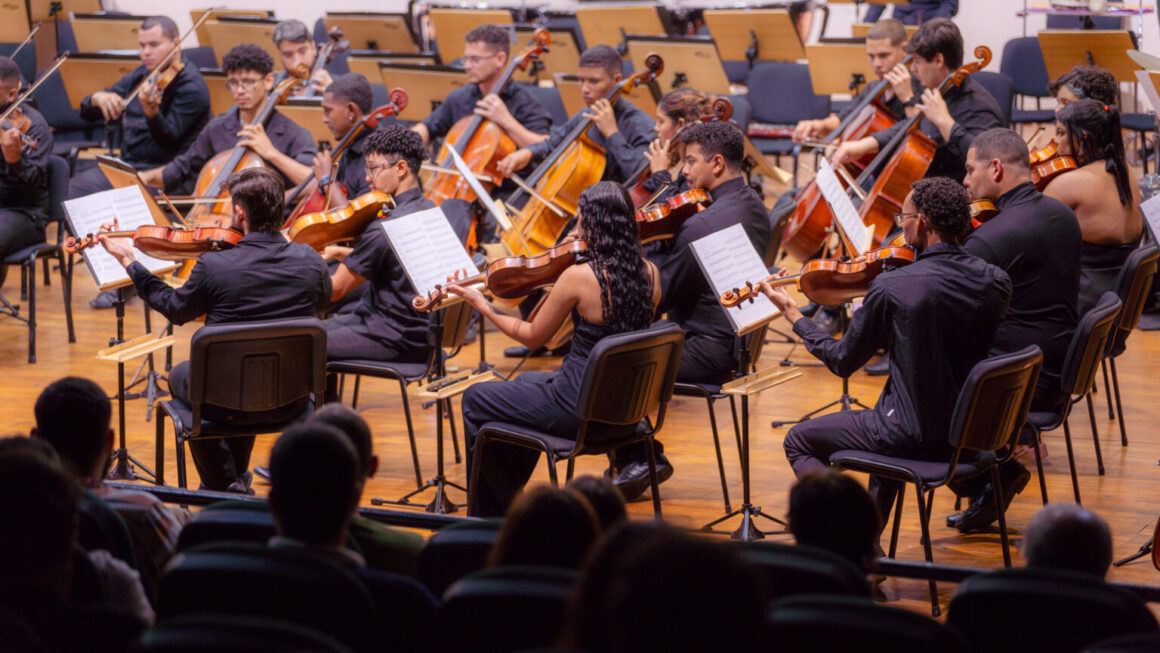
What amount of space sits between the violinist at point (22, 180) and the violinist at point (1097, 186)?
4679 mm

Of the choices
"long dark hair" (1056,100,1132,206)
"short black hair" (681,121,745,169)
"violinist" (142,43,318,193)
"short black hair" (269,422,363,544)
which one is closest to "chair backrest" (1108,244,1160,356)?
"long dark hair" (1056,100,1132,206)

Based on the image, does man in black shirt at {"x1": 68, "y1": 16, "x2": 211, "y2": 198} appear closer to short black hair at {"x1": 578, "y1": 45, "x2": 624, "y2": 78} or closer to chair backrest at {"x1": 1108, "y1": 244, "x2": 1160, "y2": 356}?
short black hair at {"x1": 578, "y1": 45, "x2": 624, "y2": 78}

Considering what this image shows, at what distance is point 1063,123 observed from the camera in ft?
15.4

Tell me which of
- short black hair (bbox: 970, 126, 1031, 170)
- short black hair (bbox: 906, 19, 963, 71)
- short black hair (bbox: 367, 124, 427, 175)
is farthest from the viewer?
short black hair (bbox: 906, 19, 963, 71)

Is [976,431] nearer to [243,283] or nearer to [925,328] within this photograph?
[925,328]

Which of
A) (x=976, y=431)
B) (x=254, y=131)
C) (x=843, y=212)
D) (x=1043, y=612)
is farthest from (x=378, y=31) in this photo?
(x=1043, y=612)

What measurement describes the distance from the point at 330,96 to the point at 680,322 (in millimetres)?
2189

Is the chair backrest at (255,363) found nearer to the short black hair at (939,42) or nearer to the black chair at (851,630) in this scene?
the black chair at (851,630)

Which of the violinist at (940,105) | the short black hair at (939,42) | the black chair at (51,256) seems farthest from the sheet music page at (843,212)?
the black chair at (51,256)

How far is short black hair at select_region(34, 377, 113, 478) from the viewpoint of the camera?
2451 millimetres

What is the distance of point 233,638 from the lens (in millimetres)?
1556

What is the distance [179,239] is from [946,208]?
2.52 metres

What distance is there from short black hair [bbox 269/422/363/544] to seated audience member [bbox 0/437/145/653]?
0.33 metres

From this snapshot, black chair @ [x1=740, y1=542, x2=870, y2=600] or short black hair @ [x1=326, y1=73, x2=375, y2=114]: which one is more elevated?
short black hair @ [x1=326, y1=73, x2=375, y2=114]
